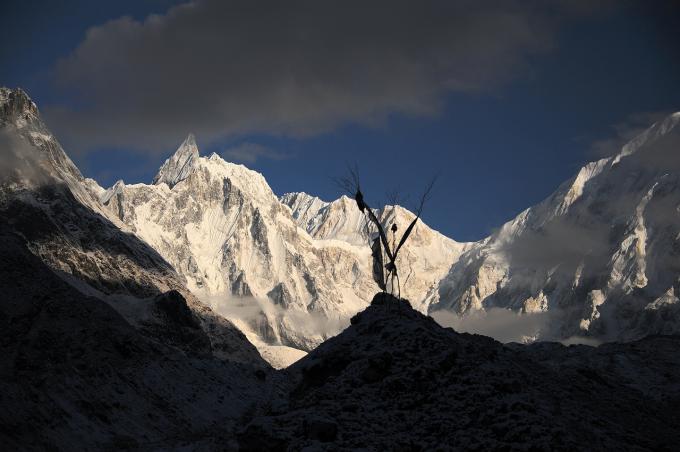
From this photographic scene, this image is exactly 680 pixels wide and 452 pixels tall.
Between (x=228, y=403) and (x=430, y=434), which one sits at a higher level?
(x=228, y=403)

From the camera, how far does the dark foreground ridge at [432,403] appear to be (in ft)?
95.5

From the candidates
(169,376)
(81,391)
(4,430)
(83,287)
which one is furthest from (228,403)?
(83,287)

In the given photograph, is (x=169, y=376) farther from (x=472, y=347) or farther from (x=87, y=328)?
(x=472, y=347)

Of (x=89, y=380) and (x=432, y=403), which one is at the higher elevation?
(x=89, y=380)

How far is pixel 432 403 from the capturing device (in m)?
31.8

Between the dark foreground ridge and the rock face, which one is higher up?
the rock face

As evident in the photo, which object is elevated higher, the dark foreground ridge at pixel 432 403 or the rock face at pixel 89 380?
the rock face at pixel 89 380

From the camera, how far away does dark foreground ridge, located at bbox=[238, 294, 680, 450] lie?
29.1 m

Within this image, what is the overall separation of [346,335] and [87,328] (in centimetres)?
4900

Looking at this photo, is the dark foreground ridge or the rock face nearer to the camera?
the dark foreground ridge

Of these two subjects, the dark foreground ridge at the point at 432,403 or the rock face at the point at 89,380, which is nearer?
the dark foreground ridge at the point at 432,403

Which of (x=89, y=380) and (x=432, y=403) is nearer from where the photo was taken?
(x=432, y=403)

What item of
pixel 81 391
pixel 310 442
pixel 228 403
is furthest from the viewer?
pixel 228 403

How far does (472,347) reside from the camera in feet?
122
